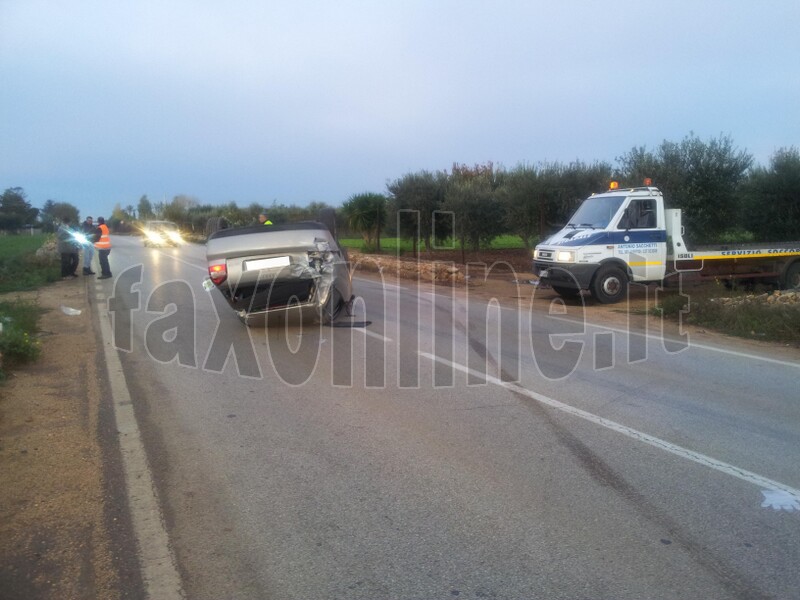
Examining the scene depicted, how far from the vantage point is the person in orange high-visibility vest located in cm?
2131

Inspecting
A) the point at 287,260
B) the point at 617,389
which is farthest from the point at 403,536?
the point at 287,260

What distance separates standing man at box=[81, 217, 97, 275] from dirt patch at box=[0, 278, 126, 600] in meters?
13.7

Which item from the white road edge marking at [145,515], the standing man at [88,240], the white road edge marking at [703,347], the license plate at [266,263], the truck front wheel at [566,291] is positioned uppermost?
the standing man at [88,240]

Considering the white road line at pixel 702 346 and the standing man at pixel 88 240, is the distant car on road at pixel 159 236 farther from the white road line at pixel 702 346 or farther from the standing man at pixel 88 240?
the white road line at pixel 702 346

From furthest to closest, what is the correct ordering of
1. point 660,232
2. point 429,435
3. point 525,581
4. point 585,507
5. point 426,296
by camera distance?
point 426,296 → point 660,232 → point 429,435 → point 585,507 → point 525,581

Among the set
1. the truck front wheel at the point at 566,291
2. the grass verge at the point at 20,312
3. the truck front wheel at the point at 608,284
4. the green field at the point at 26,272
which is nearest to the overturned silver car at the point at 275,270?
the grass verge at the point at 20,312

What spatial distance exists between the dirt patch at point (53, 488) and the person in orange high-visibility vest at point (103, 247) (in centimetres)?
1296

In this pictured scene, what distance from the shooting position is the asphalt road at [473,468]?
386 cm

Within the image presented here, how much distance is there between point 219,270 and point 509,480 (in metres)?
6.99

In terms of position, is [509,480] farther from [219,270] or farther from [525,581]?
[219,270]

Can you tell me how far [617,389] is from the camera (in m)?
7.80

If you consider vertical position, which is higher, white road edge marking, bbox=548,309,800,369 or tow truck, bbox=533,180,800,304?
tow truck, bbox=533,180,800,304

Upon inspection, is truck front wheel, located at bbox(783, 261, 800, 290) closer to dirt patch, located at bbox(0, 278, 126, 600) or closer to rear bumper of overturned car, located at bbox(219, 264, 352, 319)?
rear bumper of overturned car, located at bbox(219, 264, 352, 319)

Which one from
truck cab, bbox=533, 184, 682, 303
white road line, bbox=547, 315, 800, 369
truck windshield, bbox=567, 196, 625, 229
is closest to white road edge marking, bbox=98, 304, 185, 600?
white road line, bbox=547, 315, 800, 369
